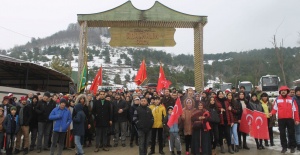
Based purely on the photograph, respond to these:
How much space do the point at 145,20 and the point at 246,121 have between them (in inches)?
281

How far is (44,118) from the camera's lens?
346 inches

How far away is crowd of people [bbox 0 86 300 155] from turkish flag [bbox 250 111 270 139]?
0.96 ft

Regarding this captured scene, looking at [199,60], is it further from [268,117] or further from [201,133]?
[201,133]

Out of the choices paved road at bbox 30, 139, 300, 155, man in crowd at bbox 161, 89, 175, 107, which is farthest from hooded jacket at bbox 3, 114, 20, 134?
man in crowd at bbox 161, 89, 175, 107

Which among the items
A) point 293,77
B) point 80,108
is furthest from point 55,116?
point 293,77

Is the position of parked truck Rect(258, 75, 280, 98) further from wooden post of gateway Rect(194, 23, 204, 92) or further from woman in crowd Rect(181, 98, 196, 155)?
woman in crowd Rect(181, 98, 196, 155)

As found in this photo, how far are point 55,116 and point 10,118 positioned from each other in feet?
A: 5.69

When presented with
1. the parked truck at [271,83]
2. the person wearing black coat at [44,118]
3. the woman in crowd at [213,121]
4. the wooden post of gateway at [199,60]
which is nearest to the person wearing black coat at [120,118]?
the person wearing black coat at [44,118]

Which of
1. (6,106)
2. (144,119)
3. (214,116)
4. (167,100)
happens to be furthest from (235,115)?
(6,106)

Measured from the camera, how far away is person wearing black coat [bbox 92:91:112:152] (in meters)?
8.66

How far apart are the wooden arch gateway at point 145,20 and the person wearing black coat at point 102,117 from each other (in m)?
4.51

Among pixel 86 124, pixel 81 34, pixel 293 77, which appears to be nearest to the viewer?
pixel 86 124

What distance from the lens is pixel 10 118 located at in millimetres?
8273

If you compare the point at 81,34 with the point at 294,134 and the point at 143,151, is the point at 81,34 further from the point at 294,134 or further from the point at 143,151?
the point at 294,134
